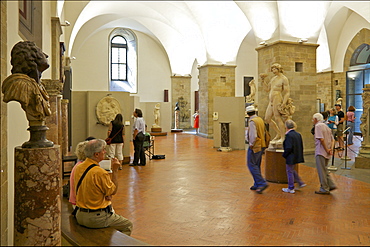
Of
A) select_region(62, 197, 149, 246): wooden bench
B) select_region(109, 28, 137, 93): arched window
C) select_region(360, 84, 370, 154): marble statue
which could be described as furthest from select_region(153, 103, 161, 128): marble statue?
select_region(62, 197, 149, 246): wooden bench

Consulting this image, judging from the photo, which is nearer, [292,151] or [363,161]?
[292,151]

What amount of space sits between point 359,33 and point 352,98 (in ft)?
12.1

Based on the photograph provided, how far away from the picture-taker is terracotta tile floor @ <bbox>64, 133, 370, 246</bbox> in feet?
13.3

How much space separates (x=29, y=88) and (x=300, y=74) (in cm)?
1052

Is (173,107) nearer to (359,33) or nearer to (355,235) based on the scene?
(359,33)

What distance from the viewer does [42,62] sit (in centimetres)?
294

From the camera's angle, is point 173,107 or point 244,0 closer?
point 244,0

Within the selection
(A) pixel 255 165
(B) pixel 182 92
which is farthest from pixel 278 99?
(B) pixel 182 92

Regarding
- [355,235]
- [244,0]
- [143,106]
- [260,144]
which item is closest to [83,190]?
[355,235]

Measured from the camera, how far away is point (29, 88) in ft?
9.14

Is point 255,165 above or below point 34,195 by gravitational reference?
below

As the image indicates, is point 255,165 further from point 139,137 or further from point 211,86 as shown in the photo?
point 211,86

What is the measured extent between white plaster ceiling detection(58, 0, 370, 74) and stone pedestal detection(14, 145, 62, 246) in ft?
33.7

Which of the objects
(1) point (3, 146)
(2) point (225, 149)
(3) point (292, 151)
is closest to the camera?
(1) point (3, 146)
